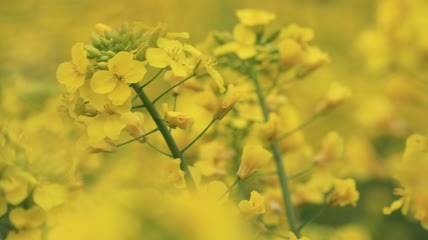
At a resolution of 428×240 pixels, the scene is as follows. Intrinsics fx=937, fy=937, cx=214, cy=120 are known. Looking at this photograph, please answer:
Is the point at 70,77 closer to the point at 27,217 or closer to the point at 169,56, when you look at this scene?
the point at 169,56

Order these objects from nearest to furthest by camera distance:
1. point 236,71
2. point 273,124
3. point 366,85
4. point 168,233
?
point 168,233 < point 273,124 < point 236,71 < point 366,85

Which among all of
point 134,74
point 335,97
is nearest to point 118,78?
point 134,74

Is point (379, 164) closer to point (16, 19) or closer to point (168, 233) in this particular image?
point (16, 19)

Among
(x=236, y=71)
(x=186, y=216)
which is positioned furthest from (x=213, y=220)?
(x=236, y=71)

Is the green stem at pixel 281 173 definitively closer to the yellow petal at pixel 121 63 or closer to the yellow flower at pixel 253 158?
the yellow flower at pixel 253 158

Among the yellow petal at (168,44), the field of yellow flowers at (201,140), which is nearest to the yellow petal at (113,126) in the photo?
the field of yellow flowers at (201,140)

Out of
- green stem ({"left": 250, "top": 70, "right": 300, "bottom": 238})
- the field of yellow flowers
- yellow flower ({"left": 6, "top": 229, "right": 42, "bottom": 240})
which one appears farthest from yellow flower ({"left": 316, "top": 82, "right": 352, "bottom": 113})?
yellow flower ({"left": 6, "top": 229, "right": 42, "bottom": 240})
